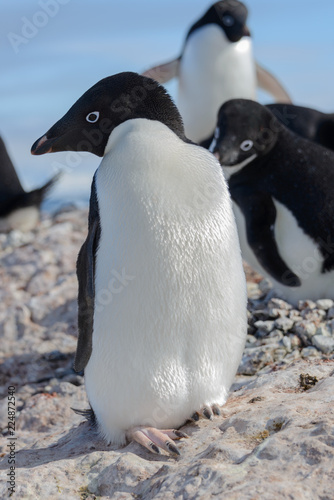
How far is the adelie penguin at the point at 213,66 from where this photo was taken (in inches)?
294

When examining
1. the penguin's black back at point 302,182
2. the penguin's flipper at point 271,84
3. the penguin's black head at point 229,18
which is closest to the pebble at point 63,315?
the penguin's black back at point 302,182

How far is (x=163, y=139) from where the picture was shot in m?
2.72

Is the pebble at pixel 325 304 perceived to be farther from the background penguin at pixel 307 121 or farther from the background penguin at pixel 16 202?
the background penguin at pixel 16 202

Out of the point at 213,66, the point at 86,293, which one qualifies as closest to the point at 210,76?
the point at 213,66

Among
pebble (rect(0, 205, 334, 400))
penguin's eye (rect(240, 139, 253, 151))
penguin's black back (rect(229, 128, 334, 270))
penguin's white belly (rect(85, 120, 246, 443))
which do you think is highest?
penguin's white belly (rect(85, 120, 246, 443))

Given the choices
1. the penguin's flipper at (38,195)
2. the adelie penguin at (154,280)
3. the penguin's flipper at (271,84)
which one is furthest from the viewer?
the penguin's flipper at (271,84)

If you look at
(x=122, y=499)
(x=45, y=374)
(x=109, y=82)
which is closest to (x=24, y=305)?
(x=45, y=374)

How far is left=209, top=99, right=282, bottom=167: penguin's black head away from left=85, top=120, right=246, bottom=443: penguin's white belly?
6.28ft

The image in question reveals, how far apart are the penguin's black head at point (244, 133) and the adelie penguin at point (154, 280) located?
1.85 meters

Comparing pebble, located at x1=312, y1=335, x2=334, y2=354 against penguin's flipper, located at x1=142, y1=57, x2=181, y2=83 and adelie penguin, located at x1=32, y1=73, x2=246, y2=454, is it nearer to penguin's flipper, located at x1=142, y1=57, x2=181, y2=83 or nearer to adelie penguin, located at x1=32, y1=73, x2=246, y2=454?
adelie penguin, located at x1=32, y1=73, x2=246, y2=454

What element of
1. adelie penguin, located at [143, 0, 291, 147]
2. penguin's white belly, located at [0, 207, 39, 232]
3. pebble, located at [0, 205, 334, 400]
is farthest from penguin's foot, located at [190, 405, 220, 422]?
penguin's white belly, located at [0, 207, 39, 232]

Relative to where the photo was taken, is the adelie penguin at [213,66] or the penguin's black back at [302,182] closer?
the penguin's black back at [302,182]

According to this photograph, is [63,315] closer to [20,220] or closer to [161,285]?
[161,285]

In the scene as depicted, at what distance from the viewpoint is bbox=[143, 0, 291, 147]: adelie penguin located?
24.5ft
